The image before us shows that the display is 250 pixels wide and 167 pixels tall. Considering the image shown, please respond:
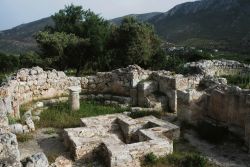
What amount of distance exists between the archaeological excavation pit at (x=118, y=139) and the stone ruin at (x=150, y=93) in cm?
93

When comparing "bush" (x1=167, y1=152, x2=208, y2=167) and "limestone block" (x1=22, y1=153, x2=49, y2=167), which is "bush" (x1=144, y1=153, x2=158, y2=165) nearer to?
"bush" (x1=167, y1=152, x2=208, y2=167)

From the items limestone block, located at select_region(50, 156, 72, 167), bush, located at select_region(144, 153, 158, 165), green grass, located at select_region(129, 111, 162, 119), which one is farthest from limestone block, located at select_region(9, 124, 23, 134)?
bush, located at select_region(144, 153, 158, 165)

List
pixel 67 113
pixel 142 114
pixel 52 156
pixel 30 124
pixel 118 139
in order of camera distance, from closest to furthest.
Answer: pixel 52 156 < pixel 118 139 < pixel 30 124 < pixel 142 114 < pixel 67 113

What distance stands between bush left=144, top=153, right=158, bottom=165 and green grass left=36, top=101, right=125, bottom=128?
16.1ft

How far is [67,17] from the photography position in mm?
36125

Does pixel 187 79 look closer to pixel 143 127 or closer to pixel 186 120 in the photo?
A: pixel 186 120

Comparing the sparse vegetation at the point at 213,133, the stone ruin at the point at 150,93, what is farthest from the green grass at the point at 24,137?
the sparse vegetation at the point at 213,133

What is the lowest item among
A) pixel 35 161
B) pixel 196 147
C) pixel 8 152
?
pixel 196 147

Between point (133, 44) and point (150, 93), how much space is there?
33.6ft

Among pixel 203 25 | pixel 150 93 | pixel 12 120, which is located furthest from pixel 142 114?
pixel 203 25

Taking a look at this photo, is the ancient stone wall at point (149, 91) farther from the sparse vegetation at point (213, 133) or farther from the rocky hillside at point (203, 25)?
the rocky hillside at point (203, 25)

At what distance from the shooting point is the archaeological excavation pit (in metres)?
11.4

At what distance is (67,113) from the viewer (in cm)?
1716

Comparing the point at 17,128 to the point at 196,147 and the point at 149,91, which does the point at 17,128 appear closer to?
the point at 196,147
